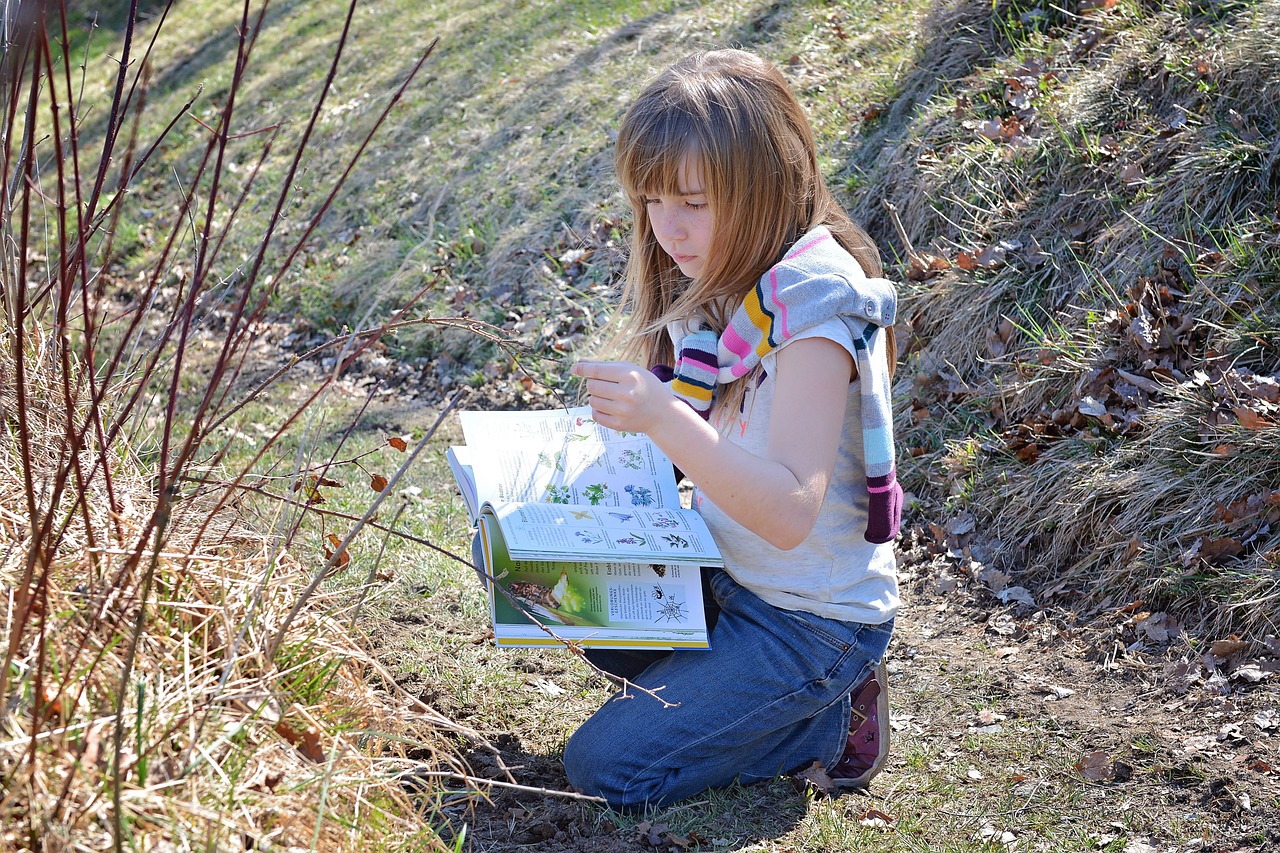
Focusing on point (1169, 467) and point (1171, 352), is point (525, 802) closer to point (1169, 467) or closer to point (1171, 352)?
point (1169, 467)

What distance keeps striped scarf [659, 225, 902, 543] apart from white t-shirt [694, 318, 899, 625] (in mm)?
85

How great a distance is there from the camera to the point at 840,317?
2426 mm

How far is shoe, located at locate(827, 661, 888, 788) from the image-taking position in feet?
8.98

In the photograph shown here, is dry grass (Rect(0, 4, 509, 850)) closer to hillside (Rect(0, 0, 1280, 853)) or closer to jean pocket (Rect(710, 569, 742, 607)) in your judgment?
hillside (Rect(0, 0, 1280, 853))

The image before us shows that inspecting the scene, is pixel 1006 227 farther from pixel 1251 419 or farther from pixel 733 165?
pixel 733 165

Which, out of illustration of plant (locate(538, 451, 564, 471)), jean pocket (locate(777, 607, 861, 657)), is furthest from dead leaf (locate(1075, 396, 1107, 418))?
illustration of plant (locate(538, 451, 564, 471))

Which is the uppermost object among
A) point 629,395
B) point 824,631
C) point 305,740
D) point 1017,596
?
point 629,395

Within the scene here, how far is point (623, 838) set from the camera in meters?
2.46

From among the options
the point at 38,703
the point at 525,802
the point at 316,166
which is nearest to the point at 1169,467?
the point at 525,802

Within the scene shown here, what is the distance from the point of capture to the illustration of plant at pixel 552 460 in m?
2.80

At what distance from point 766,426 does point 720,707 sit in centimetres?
67

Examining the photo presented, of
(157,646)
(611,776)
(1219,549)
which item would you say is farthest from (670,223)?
(1219,549)

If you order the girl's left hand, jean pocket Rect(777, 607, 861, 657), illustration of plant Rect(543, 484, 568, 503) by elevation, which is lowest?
jean pocket Rect(777, 607, 861, 657)

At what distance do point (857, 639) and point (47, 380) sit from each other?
7.01ft
